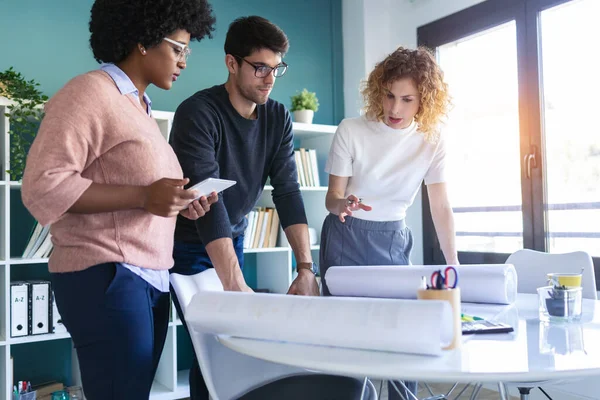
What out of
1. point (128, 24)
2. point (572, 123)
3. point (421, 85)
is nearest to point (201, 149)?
point (128, 24)

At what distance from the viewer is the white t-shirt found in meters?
2.08

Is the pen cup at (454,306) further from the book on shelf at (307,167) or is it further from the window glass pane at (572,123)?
the book on shelf at (307,167)

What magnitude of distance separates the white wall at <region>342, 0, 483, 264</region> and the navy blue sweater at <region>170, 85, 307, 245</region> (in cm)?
208

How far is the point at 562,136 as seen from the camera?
318cm

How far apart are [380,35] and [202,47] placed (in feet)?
3.97

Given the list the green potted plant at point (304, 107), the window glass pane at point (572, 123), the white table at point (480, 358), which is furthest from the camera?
the green potted plant at point (304, 107)

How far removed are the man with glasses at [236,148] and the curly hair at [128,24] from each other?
41 centimetres

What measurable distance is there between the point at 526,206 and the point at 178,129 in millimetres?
2252

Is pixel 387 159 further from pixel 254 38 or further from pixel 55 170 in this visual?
pixel 55 170

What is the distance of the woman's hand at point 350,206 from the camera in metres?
1.82

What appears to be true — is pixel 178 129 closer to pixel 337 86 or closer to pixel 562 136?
pixel 562 136

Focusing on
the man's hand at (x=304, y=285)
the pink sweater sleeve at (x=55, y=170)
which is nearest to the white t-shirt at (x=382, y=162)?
the man's hand at (x=304, y=285)

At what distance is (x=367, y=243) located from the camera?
204 cm

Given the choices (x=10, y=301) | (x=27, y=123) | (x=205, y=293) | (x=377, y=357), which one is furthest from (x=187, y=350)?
(x=377, y=357)
